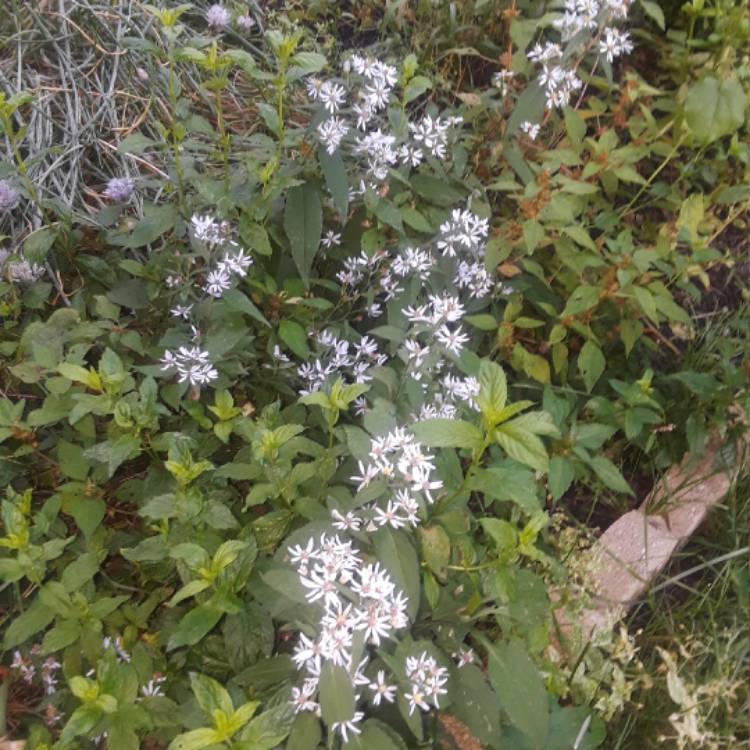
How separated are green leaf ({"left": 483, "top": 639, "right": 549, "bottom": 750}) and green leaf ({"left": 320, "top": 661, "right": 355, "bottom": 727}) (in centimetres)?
31

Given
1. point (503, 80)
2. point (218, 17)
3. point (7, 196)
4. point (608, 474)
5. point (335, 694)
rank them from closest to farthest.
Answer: point (335, 694) → point (608, 474) → point (7, 196) → point (503, 80) → point (218, 17)

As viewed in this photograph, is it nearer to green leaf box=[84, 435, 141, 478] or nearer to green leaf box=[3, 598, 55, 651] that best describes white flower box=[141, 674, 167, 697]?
green leaf box=[3, 598, 55, 651]

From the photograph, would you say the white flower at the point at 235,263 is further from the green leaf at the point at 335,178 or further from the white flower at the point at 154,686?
the white flower at the point at 154,686

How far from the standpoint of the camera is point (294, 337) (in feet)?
5.28

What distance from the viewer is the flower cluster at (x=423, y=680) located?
1096mm

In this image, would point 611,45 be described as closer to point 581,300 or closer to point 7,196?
point 581,300

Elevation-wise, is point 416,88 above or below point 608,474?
above

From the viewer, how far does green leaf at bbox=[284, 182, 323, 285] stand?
161 cm

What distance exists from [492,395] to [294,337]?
0.59m

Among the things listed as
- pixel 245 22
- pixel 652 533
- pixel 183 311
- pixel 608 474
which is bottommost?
pixel 652 533

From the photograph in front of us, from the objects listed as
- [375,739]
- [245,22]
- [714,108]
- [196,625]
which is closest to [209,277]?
[196,625]

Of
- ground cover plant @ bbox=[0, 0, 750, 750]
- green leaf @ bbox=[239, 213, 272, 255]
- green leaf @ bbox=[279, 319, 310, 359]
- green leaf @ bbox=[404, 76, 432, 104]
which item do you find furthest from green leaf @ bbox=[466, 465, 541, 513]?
green leaf @ bbox=[404, 76, 432, 104]

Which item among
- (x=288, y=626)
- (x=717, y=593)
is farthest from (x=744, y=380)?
(x=288, y=626)

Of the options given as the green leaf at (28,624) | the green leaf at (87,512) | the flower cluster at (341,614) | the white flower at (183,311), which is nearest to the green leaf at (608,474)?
the flower cluster at (341,614)
